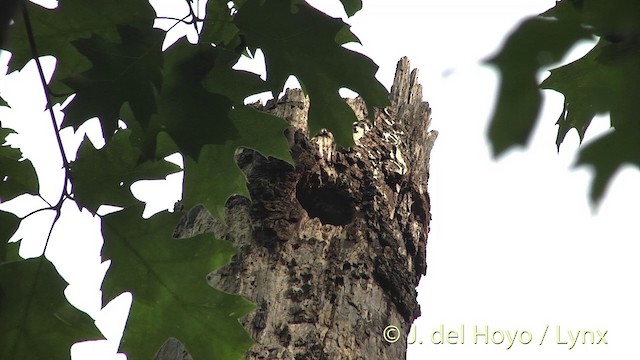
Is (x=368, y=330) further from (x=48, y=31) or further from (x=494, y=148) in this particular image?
(x=494, y=148)

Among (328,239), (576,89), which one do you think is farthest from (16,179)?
(576,89)

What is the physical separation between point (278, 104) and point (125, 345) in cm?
96

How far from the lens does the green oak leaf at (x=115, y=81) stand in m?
1.62

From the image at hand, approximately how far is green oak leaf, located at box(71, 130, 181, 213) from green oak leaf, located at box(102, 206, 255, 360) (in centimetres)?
4

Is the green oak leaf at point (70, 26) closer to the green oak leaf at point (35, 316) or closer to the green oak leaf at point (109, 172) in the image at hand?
the green oak leaf at point (109, 172)

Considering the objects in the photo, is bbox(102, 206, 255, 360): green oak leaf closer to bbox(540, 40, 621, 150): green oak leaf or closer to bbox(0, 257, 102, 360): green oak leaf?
bbox(0, 257, 102, 360): green oak leaf

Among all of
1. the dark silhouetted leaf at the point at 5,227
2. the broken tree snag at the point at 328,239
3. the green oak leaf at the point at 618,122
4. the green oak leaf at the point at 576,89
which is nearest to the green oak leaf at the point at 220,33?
the broken tree snag at the point at 328,239

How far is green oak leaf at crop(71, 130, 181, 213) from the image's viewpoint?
5.85 ft

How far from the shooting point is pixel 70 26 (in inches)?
69.9

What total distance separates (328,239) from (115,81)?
0.85m

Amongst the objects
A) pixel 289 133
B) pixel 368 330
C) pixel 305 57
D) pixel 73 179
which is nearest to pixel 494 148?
pixel 305 57

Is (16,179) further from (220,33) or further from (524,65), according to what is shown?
(524,65)

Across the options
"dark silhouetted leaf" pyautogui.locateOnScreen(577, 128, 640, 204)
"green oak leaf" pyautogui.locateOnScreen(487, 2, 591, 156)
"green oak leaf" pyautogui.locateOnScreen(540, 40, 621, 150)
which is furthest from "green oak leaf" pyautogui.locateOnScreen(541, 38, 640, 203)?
"green oak leaf" pyautogui.locateOnScreen(540, 40, 621, 150)

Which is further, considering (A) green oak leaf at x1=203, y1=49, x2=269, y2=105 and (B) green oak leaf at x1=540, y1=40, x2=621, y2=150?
(A) green oak leaf at x1=203, y1=49, x2=269, y2=105
